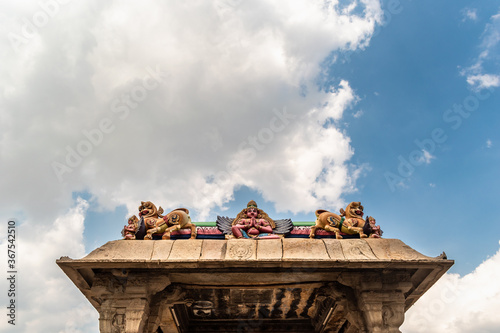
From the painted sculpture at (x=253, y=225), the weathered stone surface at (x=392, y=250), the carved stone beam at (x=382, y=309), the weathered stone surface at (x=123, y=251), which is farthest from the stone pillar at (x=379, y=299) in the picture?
the weathered stone surface at (x=123, y=251)

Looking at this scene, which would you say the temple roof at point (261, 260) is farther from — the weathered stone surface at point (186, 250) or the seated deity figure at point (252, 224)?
the seated deity figure at point (252, 224)

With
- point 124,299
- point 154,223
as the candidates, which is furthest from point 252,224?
point 124,299

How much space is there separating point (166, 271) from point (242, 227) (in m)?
2.59

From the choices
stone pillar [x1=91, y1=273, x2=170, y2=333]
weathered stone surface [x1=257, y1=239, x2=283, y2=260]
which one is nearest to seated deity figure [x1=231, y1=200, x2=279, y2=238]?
weathered stone surface [x1=257, y1=239, x2=283, y2=260]

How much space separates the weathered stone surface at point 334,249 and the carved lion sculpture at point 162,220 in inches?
158

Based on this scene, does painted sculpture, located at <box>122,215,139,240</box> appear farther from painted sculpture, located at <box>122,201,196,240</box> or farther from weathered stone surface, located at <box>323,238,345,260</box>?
weathered stone surface, located at <box>323,238,345,260</box>

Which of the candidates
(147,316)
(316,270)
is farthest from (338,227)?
(147,316)

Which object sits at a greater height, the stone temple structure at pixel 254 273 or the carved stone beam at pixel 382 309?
the stone temple structure at pixel 254 273

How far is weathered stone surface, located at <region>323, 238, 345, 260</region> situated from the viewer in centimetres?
1090

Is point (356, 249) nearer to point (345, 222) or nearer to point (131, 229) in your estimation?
point (345, 222)

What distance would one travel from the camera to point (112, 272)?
11.0 meters

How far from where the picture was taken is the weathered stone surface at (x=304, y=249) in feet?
35.7

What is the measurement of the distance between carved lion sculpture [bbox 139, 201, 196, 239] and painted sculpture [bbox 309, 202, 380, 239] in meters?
3.94

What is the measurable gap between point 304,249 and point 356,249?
1.44 meters
